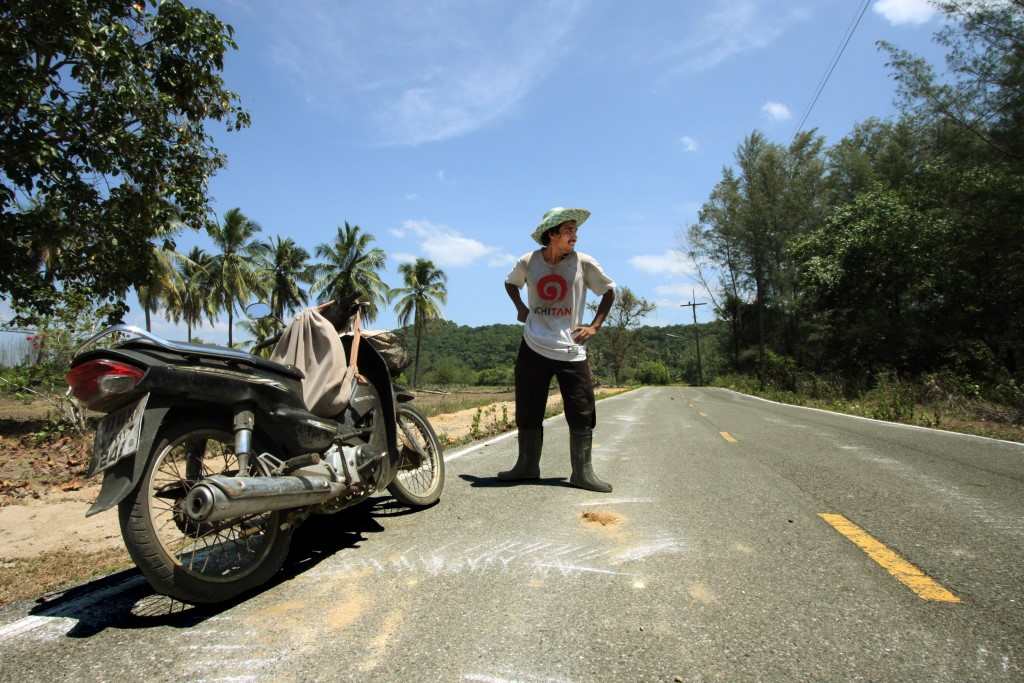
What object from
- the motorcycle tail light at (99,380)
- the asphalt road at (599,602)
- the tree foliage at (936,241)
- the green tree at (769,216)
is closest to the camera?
the asphalt road at (599,602)

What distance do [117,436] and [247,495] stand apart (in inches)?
21.8

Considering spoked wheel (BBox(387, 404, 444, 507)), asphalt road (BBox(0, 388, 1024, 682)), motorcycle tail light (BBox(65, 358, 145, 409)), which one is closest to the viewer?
asphalt road (BBox(0, 388, 1024, 682))

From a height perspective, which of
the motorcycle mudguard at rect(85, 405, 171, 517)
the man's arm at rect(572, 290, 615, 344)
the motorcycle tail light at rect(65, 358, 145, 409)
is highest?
the man's arm at rect(572, 290, 615, 344)

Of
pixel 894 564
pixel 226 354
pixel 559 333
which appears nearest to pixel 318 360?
pixel 226 354

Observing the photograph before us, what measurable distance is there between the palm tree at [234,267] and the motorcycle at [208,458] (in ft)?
154

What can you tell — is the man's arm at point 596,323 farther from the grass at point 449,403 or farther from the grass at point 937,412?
the grass at point 937,412

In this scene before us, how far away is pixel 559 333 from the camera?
4.81m

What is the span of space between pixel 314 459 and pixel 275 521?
0.36 m

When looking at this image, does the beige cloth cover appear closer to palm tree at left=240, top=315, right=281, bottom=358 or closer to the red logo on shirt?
palm tree at left=240, top=315, right=281, bottom=358

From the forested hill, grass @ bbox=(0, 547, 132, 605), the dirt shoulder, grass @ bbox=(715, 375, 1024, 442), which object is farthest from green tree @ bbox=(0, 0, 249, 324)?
the forested hill

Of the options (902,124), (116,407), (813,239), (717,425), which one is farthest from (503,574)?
(902,124)

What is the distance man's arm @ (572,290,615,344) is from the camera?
15.7 feet

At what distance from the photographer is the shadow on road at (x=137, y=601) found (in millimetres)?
2326

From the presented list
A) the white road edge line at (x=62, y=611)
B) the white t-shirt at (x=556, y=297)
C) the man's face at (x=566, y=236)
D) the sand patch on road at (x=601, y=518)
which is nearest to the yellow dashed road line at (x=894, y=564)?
the sand patch on road at (x=601, y=518)
